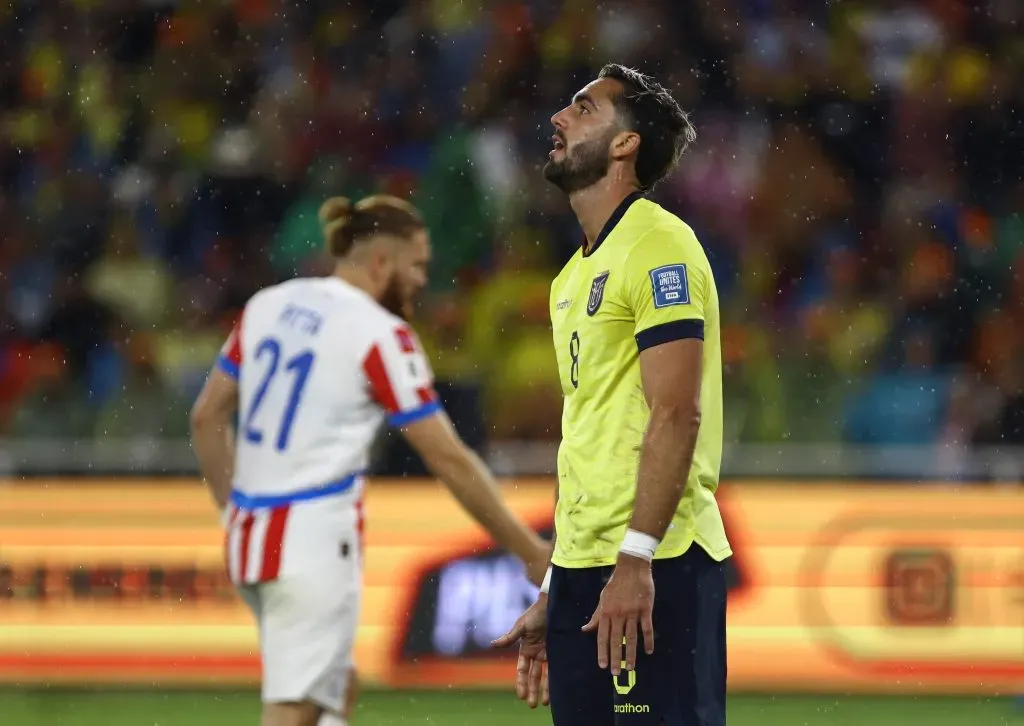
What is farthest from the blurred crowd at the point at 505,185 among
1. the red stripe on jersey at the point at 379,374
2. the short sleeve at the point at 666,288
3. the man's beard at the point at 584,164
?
the short sleeve at the point at 666,288

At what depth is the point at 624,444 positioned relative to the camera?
146 inches

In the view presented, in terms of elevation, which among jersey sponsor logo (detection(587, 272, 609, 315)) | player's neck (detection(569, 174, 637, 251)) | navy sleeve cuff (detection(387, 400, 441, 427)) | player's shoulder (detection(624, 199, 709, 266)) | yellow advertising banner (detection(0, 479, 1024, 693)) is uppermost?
player's neck (detection(569, 174, 637, 251))

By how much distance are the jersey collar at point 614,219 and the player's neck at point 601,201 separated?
11 mm

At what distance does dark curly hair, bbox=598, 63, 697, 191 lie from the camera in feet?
13.0

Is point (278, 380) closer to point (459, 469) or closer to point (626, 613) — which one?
point (459, 469)

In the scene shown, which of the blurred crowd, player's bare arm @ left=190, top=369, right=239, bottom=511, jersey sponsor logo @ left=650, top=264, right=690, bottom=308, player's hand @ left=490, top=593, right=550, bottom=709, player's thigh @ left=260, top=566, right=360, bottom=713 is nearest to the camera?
jersey sponsor logo @ left=650, top=264, right=690, bottom=308

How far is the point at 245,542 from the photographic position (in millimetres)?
4734

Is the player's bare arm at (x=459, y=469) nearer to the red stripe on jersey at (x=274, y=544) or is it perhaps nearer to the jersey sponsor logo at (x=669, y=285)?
the red stripe on jersey at (x=274, y=544)

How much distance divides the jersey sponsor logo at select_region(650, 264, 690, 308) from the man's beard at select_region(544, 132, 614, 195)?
15.5 inches

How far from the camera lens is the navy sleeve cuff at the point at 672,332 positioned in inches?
140

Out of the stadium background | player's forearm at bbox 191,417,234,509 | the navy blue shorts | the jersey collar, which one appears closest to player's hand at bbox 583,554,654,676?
the navy blue shorts

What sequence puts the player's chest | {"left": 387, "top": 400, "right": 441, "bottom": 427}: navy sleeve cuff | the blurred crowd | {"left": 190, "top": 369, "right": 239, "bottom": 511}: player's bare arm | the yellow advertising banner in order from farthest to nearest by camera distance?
1. the blurred crowd
2. the yellow advertising banner
3. {"left": 190, "top": 369, "right": 239, "bottom": 511}: player's bare arm
4. {"left": 387, "top": 400, "right": 441, "bottom": 427}: navy sleeve cuff
5. the player's chest

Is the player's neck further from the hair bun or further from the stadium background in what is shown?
the stadium background

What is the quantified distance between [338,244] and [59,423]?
494 cm
